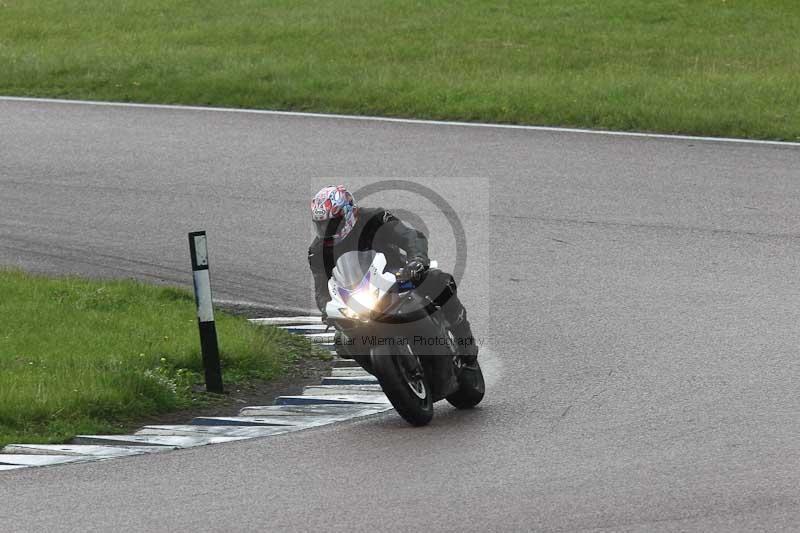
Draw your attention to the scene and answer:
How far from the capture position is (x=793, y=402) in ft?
30.9

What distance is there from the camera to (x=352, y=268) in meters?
9.23

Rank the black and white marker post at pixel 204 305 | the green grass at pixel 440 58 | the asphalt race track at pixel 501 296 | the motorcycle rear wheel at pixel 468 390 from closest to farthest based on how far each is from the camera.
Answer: the asphalt race track at pixel 501 296, the motorcycle rear wheel at pixel 468 390, the black and white marker post at pixel 204 305, the green grass at pixel 440 58

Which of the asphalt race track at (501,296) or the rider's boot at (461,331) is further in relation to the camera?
the rider's boot at (461,331)

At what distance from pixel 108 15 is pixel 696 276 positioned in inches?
706

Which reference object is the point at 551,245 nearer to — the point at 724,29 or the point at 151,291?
the point at 151,291

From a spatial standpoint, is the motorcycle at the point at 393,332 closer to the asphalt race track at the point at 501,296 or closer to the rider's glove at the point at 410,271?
the rider's glove at the point at 410,271

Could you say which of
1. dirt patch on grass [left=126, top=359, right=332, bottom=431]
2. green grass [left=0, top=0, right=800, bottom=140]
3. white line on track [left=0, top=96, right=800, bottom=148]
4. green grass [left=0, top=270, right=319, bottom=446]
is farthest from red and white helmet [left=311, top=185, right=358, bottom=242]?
green grass [left=0, top=0, right=800, bottom=140]

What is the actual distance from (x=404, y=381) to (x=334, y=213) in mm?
1162

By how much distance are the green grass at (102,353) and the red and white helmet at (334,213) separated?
1.69m

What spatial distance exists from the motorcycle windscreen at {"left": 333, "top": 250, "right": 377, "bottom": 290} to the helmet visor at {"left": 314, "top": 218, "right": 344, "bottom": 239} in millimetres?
168

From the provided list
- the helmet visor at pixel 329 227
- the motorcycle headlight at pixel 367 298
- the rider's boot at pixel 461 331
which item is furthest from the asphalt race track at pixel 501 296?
the helmet visor at pixel 329 227

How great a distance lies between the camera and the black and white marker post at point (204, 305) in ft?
33.2

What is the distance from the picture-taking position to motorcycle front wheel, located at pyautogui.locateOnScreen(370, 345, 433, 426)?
8945mm

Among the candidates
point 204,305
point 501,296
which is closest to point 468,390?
point 204,305
